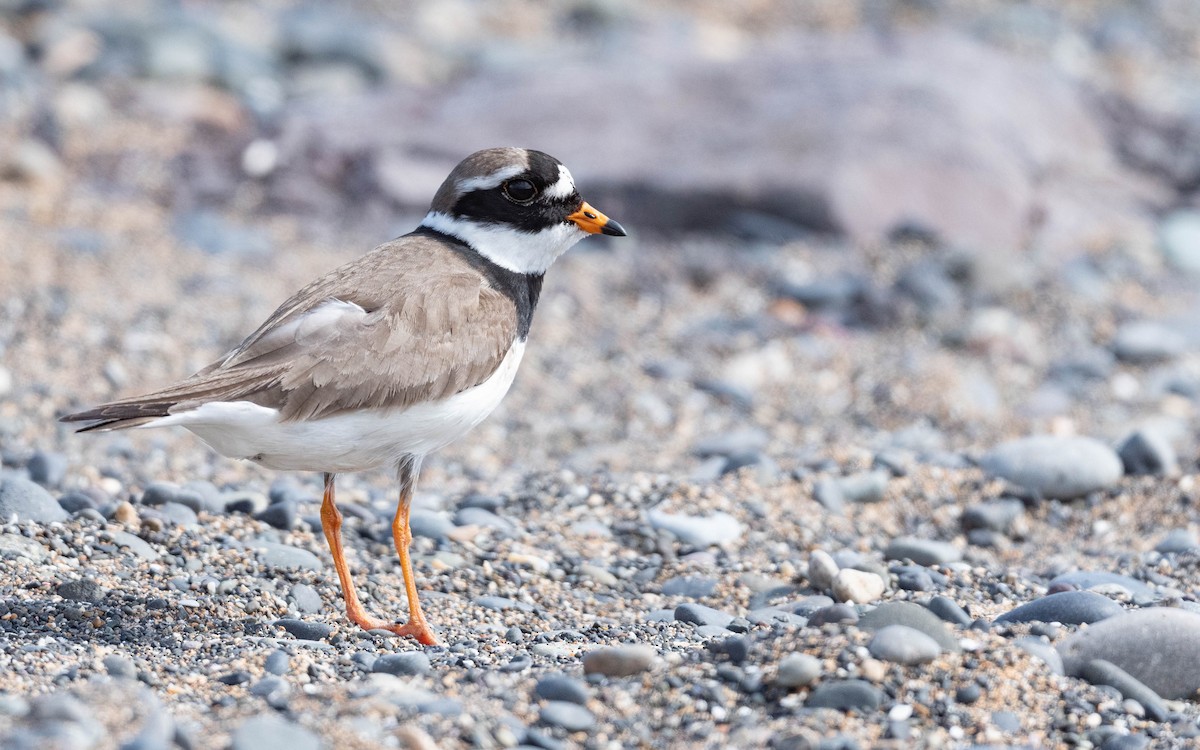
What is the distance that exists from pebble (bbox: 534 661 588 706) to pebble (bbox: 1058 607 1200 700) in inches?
59.3

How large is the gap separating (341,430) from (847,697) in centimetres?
189

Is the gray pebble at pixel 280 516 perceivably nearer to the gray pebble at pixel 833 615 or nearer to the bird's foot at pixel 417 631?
the bird's foot at pixel 417 631

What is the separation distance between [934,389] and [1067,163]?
4.32 meters

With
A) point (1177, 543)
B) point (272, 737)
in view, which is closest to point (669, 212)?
point (1177, 543)

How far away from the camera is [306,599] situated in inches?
203

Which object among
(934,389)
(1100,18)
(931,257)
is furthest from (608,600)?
(1100,18)

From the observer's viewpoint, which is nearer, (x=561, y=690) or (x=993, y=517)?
(x=561, y=690)


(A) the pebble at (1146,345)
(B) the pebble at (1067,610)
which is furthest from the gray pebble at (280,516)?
(A) the pebble at (1146,345)

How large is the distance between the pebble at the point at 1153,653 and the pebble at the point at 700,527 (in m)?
1.96

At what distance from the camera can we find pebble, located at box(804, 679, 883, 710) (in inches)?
153

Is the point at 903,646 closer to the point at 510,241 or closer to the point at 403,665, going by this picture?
Result: the point at 403,665

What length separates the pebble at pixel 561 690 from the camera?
3.93 meters

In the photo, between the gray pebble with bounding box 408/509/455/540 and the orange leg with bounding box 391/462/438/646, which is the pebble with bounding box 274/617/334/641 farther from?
the gray pebble with bounding box 408/509/455/540

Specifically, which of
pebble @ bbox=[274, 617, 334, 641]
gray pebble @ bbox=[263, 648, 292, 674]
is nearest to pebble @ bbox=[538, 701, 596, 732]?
gray pebble @ bbox=[263, 648, 292, 674]
